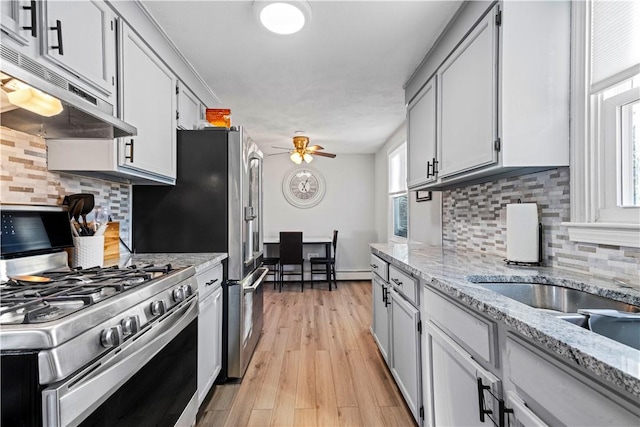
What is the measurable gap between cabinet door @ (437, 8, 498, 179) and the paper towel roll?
311 millimetres

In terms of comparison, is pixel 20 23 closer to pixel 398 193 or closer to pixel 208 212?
pixel 208 212

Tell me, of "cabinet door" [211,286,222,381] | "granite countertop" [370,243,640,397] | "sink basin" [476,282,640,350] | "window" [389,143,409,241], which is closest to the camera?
"granite countertop" [370,243,640,397]

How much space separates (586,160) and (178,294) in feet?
6.12

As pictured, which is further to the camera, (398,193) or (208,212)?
(398,193)

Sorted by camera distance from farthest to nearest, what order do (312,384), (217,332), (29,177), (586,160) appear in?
1. (312,384)
2. (217,332)
3. (29,177)
4. (586,160)

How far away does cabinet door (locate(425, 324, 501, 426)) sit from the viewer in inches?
38.7

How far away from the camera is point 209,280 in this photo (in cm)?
192

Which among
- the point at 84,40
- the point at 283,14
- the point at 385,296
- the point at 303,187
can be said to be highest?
the point at 283,14

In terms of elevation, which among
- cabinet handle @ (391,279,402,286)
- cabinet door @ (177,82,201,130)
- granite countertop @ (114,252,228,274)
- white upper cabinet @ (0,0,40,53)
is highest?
cabinet door @ (177,82,201,130)

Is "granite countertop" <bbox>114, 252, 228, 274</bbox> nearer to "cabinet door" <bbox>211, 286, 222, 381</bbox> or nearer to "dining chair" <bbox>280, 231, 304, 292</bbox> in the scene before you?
"cabinet door" <bbox>211, 286, 222, 381</bbox>

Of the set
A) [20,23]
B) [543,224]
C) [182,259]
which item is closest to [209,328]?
[182,259]

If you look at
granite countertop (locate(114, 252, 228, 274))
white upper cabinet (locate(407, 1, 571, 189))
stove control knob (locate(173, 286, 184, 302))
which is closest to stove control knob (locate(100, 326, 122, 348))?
stove control knob (locate(173, 286, 184, 302))

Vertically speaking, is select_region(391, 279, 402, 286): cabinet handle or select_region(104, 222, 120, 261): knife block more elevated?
select_region(104, 222, 120, 261): knife block

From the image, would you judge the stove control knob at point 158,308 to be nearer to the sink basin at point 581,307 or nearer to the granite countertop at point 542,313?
the granite countertop at point 542,313
